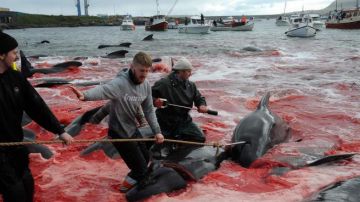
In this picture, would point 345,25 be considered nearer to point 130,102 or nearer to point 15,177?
point 130,102

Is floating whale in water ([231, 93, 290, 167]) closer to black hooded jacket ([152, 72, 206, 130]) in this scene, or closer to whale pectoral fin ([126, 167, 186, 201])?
black hooded jacket ([152, 72, 206, 130])

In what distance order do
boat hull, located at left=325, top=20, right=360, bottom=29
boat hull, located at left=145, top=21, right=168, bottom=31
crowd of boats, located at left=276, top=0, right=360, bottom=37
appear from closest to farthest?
crowd of boats, located at left=276, top=0, right=360, bottom=37, boat hull, located at left=325, top=20, right=360, bottom=29, boat hull, located at left=145, top=21, right=168, bottom=31

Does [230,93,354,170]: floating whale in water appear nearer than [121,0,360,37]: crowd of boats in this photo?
Yes

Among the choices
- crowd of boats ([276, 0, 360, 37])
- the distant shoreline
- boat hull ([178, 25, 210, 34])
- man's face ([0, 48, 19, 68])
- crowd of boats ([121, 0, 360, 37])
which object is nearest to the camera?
man's face ([0, 48, 19, 68])

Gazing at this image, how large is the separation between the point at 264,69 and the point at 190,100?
15.9 m

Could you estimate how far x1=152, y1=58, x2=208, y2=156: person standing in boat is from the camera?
26.1ft

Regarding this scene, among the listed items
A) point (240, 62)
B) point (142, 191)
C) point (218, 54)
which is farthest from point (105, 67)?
point (142, 191)

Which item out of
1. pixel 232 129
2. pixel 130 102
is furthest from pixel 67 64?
pixel 130 102

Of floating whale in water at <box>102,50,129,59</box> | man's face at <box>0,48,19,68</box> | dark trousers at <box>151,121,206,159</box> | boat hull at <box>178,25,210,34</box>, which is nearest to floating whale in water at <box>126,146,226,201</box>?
dark trousers at <box>151,121,206,159</box>

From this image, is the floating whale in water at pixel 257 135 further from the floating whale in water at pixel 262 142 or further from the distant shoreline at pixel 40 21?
the distant shoreline at pixel 40 21

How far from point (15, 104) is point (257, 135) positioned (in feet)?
16.9

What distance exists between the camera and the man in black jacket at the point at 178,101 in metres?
7.96

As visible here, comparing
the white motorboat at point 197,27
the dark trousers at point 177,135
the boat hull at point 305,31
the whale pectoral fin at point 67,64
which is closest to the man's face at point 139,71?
the dark trousers at point 177,135

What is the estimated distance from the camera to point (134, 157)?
6.05m
